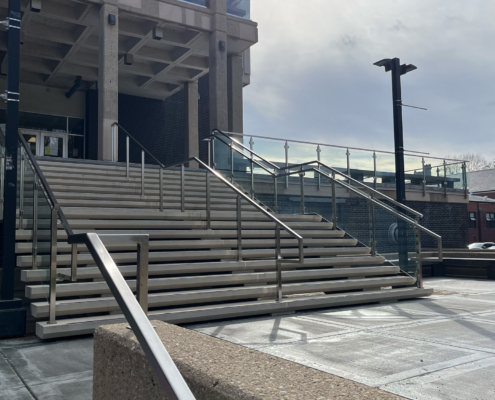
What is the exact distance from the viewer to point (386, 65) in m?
11.9

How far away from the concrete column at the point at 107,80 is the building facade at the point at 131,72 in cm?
3

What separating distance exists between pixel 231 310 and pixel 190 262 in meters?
1.64

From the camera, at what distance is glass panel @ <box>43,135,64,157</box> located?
21.0 m

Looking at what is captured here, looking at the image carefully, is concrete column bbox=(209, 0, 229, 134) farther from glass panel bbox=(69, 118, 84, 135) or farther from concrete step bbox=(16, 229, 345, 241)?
glass panel bbox=(69, 118, 84, 135)

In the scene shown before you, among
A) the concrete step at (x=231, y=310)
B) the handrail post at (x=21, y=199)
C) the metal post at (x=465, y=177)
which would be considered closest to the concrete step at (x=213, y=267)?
the concrete step at (x=231, y=310)

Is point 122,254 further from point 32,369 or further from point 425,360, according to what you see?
point 425,360

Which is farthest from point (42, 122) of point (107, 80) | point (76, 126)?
point (107, 80)

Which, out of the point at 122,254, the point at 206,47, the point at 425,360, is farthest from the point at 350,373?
the point at 206,47

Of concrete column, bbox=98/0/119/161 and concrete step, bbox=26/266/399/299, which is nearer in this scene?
concrete step, bbox=26/266/399/299

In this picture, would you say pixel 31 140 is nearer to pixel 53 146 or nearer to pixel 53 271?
pixel 53 146

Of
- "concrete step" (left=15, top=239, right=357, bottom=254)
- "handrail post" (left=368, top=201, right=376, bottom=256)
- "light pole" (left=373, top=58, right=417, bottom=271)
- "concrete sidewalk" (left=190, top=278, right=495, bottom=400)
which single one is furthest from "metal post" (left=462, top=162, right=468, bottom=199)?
"concrete sidewalk" (left=190, top=278, right=495, bottom=400)

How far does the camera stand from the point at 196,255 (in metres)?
7.59

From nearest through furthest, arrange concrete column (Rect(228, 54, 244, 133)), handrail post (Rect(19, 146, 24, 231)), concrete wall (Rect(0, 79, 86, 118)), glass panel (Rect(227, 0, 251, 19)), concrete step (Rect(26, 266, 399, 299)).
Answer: concrete step (Rect(26, 266, 399, 299)), handrail post (Rect(19, 146, 24, 231)), glass panel (Rect(227, 0, 251, 19)), concrete column (Rect(228, 54, 244, 133)), concrete wall (Rect(0, 79, 86, 118))

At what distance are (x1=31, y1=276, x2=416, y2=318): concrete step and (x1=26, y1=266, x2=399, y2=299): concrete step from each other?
0.12m
